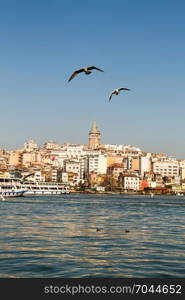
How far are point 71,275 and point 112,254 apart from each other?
330 centimetres

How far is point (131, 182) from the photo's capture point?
151 m

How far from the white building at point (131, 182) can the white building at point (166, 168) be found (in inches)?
965

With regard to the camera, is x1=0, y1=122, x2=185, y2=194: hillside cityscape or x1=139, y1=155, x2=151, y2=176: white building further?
x1=139, y1=155, x2=151, y2=176: white building

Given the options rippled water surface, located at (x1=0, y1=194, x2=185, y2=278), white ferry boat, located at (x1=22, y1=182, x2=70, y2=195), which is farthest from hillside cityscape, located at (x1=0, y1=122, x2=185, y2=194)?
rippled water surface, located at (x1=0, y1=194, x2=185, y2=278)

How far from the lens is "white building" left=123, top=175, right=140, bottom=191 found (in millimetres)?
150500

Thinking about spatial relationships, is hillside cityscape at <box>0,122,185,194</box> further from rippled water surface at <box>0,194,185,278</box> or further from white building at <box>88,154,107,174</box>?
rippled water surface at <box>0,194,185,278</box>

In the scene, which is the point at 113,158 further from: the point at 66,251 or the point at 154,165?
the point at 66,251

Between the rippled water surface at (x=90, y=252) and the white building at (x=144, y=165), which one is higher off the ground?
the white building at (x=144, y=165)

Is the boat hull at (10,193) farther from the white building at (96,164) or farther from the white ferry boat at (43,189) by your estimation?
the white building at (96,164)

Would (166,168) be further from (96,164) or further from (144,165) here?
(96,164)

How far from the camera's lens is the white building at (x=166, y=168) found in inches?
6895

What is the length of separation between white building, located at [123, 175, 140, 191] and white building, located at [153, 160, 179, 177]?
24.5 m

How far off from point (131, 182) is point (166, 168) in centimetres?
2991

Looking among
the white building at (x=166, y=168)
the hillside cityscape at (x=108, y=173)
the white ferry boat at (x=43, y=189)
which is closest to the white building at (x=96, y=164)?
the hillside cityscape at (x=108, y=173)
